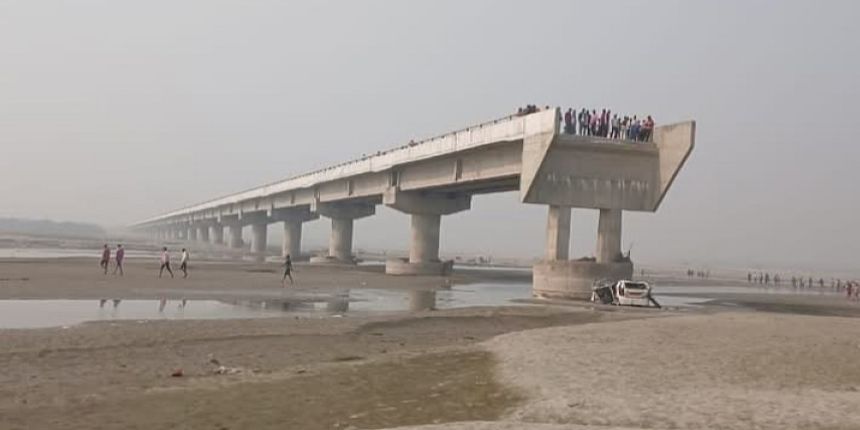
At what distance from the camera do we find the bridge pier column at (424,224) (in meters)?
56.3

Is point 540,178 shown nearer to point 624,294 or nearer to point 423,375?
point 624,294

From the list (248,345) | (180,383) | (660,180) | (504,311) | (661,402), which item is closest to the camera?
(661,402)

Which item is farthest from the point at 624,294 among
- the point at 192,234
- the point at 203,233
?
the point at 192,234

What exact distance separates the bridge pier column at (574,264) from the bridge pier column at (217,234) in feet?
377

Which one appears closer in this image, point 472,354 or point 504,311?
point 472,354

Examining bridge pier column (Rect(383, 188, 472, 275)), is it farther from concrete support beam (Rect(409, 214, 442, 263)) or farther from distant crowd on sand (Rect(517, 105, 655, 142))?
distant crowd on sand (Rect(517, 105, 655, 142))

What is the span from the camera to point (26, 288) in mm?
30969

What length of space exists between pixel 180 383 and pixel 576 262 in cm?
2595

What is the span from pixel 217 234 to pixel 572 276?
122 meters

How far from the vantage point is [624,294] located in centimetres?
3294

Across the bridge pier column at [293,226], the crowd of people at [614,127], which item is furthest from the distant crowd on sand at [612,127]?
the bridge pier column at [293,226]

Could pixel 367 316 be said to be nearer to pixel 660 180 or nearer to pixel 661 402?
pixel 661 402

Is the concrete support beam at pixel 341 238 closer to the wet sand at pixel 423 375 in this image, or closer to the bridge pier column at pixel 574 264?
the bridge pier column at pixel 574 264

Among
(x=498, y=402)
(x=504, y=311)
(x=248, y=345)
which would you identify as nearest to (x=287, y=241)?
(x=504, y=311)
